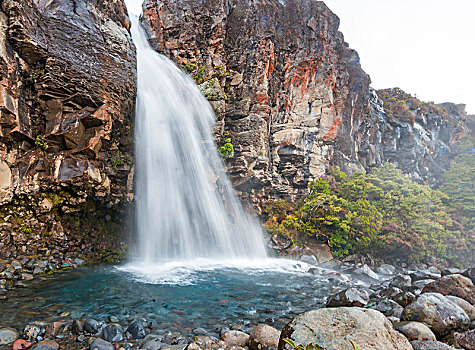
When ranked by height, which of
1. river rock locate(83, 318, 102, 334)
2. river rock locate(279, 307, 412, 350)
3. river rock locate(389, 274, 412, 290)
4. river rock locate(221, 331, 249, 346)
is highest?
river rock locate(279, 307, 412, 350)

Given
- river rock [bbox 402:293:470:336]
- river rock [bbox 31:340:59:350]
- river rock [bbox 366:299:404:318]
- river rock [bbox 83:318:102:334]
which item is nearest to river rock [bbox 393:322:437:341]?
river rock [bbox 402:293:470:336]

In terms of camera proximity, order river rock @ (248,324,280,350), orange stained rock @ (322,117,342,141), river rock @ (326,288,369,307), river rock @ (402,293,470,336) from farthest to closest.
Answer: orange stained rock @ (322,117,342,141) < river rock @ (326,288,369,307) < river rock @ (402,293,470,336) < river rock @ (248,324,280,350)

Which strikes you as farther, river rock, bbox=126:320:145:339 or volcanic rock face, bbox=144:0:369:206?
volcanic rock face, bbox=144:0:369:206

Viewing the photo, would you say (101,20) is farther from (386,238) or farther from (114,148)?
(386,238)

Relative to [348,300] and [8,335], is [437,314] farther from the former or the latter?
[8,335]

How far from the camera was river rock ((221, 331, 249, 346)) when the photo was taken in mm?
4523

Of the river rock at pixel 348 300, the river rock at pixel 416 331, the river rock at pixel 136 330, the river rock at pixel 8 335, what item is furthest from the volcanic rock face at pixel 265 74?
the river rock at pixel 8 335

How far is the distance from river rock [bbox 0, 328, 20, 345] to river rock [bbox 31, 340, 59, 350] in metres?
0.47

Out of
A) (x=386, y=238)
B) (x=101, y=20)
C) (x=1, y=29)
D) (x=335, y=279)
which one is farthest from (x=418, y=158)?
(x=1, y=29)

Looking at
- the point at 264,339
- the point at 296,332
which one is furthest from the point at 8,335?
the point at 296,332

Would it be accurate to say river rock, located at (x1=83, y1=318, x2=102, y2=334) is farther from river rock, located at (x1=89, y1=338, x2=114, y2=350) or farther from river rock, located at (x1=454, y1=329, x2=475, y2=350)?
river rock, located at (x1=454, y1=329, x2=475, y2=350)

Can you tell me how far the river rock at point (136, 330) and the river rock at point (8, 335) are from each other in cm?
167

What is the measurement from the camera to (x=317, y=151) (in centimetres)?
2192

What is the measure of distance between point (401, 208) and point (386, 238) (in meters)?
3.79
